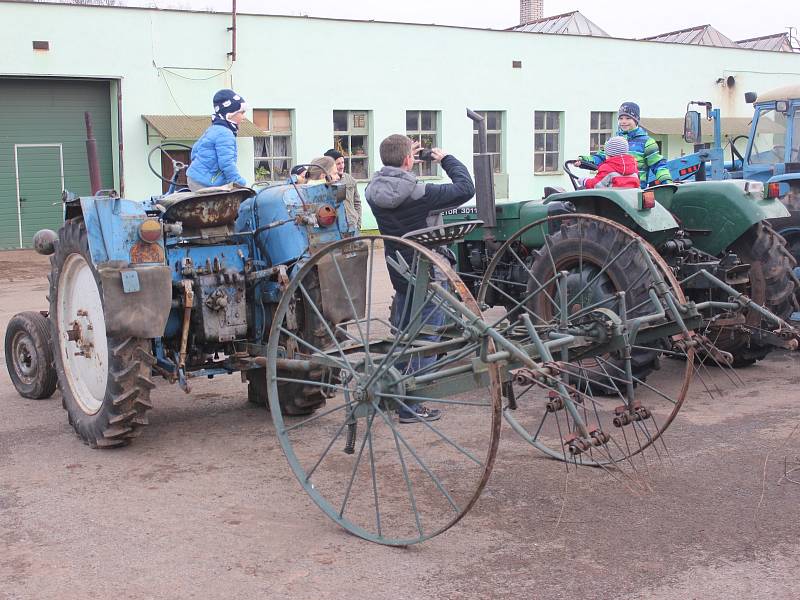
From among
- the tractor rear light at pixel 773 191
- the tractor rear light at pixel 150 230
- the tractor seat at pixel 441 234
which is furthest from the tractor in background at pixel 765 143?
the tractor rear light at pixel 150 230

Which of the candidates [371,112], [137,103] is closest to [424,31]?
[371,112]

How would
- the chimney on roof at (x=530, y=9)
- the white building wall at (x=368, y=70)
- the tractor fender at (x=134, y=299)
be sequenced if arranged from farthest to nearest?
the chimney on roof at (x=530, y=9) < the white building wall at (x=368, y=70) < the tractor fender at (x=134, y=299)

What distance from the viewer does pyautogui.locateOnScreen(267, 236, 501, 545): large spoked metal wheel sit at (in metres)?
4.42

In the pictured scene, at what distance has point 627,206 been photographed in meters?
7.18

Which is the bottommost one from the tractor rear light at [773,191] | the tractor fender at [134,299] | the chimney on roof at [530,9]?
the tractor fender at [134,299]

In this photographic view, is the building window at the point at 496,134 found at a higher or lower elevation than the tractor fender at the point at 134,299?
higher

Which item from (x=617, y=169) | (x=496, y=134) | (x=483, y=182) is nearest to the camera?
(x=483, y=182)

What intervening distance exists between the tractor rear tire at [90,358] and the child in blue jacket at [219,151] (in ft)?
3.65

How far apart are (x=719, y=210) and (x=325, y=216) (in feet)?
10.3

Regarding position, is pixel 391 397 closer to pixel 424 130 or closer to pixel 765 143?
pixel 765 143

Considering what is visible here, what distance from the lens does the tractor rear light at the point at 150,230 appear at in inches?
232

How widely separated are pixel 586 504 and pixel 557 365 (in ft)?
3.75

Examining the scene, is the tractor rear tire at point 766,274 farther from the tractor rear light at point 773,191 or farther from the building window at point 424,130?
the building window at point 424,130

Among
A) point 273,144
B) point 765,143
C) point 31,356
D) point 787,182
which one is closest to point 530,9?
point 273,144
